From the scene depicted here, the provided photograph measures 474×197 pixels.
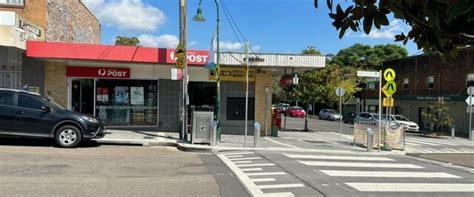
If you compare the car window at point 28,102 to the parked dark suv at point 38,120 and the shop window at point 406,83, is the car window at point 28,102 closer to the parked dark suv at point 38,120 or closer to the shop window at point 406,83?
the parked dark suv at point 38,120

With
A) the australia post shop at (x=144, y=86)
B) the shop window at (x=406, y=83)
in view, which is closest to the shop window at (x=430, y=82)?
the shop window at (x=406, y=83)

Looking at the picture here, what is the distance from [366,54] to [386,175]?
2774 inches

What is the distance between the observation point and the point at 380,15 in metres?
2.69

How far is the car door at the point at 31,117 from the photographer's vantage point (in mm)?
15742

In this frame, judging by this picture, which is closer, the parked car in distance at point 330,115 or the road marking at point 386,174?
the road marking at point 386,174

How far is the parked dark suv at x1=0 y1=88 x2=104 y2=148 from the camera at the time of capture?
15.7m

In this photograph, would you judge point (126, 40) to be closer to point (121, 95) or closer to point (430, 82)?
point (430, 82)

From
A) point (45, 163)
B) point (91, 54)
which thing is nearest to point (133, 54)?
point (91, 54)

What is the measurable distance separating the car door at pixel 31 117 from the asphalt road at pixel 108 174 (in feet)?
2.23

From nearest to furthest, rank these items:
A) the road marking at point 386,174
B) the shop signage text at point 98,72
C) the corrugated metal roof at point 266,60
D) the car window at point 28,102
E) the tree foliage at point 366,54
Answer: the road marking at point 386,174
the car window at point 28,102
the shop signage text at point 98,72
the corrugated metal roof at point 266,60
the tree foliage at point 366,54

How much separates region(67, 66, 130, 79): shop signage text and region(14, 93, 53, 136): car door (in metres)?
7.07

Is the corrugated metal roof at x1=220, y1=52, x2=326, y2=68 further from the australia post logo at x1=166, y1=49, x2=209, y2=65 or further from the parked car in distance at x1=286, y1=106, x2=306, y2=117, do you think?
the parked car in distance at x1=286, y1=106, x2=306, y2=117

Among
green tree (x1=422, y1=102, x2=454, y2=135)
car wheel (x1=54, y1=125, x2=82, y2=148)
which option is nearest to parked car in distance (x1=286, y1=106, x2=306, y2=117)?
green tree (x1=422, y1=102, x2=454, y2=135)

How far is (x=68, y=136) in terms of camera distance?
1602 centimetres
